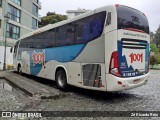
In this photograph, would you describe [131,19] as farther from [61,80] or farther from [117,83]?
[61,80]

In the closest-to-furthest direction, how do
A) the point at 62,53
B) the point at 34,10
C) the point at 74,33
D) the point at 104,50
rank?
1. the point at 104,50
2. the point at 74,33
3. the point at 62,53
4. the point at 34,10

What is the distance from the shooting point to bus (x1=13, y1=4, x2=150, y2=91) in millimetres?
7645

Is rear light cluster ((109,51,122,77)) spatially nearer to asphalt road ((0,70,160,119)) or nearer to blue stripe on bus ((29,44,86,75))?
asphalt road ((0,70,160,119))

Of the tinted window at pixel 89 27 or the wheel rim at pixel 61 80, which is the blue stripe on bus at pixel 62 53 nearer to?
the tinted window at pixel 89 27

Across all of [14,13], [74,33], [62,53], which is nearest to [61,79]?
[62,53]

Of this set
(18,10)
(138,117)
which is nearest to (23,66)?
(138,117)

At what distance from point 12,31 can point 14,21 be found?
1598 millimetres

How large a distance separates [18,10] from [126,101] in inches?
1110

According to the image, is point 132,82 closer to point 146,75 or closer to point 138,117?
point 146,75

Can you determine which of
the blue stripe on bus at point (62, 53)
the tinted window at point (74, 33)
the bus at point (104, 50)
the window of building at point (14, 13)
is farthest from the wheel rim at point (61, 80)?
the window of building at point (14, 13)

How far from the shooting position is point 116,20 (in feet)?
25.0

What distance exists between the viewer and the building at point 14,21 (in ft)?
90.9

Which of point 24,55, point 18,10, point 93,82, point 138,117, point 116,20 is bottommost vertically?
point 138,117

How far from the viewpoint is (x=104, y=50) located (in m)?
7.80
